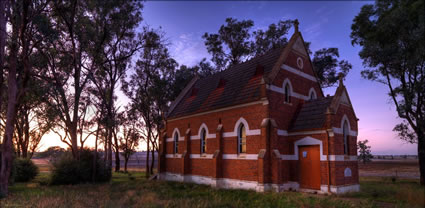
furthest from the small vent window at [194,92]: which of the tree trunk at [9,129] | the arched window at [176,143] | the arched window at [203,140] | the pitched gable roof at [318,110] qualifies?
the tree trunk at [9,129]

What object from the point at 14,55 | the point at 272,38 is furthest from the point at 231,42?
the point at 14,55

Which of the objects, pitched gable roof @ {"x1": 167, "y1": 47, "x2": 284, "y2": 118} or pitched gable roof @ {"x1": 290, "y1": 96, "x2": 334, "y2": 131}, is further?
pitched gable roof @ {"x1": 167, "y1": 47, "x2": 284, "y2": 118}

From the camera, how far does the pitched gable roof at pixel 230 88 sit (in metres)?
20.3

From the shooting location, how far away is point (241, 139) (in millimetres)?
20281

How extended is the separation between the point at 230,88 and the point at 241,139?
16.6 feet

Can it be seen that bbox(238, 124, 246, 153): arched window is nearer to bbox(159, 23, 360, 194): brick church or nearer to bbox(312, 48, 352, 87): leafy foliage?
bbox(159, 23, 360, 194): brick church

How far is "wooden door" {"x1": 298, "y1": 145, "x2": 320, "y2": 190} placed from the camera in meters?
17.2

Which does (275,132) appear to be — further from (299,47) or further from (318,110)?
(299,47)

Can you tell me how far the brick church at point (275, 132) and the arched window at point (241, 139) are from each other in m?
0.08

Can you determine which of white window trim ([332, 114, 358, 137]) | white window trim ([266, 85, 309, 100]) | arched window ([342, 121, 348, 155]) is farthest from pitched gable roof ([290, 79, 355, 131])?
arched window ([342, 121, 348, 155])

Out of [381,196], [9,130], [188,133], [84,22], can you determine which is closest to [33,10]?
[84,22]

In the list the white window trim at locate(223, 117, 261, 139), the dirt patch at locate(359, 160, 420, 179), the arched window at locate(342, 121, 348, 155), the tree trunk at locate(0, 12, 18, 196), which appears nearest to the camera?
the tree trunk at locate(0, 12, 18, 196)

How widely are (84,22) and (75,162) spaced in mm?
13088

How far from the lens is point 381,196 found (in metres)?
16.1
